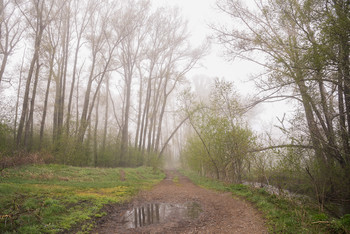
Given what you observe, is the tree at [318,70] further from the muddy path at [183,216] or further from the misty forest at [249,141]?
the muddy path at [183,216]

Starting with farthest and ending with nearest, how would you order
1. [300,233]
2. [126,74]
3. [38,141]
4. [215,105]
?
[126,74] < [38,141] < [215,105] < [300,233]

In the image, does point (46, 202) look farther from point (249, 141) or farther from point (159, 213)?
point (249, 141)

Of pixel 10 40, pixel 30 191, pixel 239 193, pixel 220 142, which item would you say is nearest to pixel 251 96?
pixel 220 142

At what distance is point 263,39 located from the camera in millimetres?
7219

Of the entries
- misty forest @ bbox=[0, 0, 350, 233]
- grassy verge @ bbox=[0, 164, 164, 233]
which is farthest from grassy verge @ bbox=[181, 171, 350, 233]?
grassy verge @ bbox=[0, 164, 164, 233]

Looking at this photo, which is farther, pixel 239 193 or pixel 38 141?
pixel 38 141

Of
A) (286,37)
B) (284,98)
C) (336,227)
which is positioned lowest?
(336,227)

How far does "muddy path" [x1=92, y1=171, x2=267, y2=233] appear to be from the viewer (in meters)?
4.56

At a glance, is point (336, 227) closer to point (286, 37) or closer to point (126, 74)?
point (286, 37)

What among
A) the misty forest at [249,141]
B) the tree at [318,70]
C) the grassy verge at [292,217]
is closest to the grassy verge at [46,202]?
the misty forest at [249,141]

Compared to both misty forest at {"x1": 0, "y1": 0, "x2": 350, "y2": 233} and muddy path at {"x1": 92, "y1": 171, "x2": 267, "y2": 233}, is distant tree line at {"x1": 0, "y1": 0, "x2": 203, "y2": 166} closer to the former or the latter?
misty forest at {"x1": 0, "y1": 0, "x2": 350, "y2": 233}

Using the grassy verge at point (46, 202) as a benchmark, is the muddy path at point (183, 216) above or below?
below

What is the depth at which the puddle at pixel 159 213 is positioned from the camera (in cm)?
517

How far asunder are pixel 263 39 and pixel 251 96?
7.23 ft
